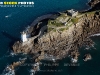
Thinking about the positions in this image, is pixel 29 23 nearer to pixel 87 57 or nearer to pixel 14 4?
pixel 14 4

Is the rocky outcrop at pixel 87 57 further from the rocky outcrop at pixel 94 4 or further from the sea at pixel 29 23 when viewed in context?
the rocky outcrop at pixel 94 4

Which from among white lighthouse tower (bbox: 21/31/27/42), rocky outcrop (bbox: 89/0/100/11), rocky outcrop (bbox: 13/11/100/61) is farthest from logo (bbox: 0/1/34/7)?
white lighthouse tower (bbox: 21/31/27/42)

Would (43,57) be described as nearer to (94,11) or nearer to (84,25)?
(84,25)

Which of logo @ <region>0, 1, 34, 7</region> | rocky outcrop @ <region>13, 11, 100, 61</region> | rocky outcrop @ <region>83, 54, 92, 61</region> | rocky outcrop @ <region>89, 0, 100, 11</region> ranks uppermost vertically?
logo @ <region>0, 1, 34, 7</region>

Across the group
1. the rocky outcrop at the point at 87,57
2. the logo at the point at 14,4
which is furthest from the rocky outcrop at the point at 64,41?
the logo at the point at 14,4

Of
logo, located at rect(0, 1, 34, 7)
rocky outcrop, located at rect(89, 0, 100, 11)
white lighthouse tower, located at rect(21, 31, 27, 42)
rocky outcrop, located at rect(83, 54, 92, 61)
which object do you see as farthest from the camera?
logo, located at rect(0, 1, 34, 7)

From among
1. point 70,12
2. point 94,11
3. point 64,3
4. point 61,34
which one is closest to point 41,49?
point 61,34

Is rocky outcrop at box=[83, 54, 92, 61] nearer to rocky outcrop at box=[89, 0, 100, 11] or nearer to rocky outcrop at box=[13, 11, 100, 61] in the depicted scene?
rocky outcrop at box=[13, 11, 100, 61]

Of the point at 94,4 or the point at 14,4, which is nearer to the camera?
the point at 94,4

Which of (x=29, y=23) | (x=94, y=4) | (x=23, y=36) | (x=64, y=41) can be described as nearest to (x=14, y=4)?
(x=29, y=23)
